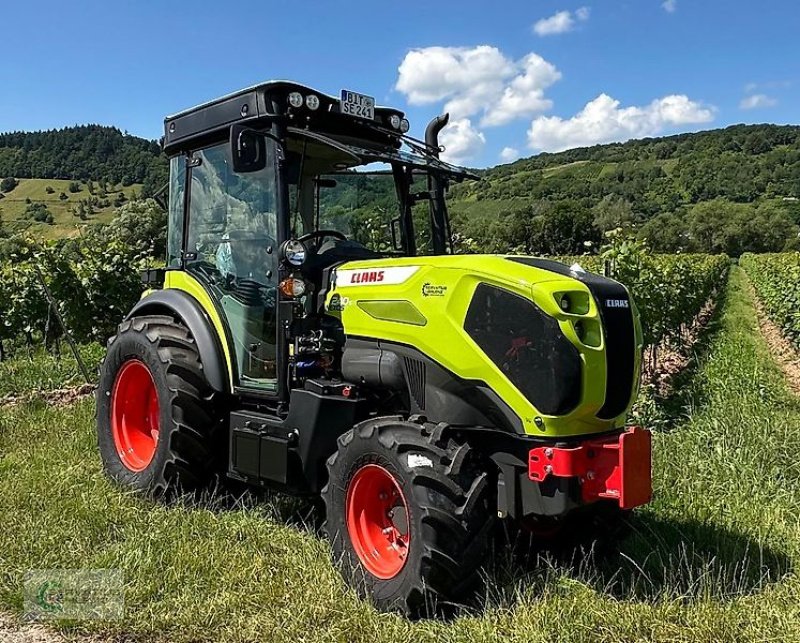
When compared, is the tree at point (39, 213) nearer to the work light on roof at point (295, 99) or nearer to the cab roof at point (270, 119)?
the cab roof at point (270, 119)

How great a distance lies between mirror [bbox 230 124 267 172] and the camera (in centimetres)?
405

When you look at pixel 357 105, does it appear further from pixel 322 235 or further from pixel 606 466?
pixel 606 466

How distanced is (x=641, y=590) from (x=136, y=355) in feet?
11.5

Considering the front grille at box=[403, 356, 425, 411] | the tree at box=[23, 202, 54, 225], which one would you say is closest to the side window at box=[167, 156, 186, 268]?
the front grille at box=[403, 356, 425, 411]

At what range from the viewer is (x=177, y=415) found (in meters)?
4.69

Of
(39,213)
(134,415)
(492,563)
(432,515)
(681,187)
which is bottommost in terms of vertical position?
(492,563)

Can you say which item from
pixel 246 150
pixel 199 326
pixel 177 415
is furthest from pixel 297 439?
pixel 246 150

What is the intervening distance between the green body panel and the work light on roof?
100cm

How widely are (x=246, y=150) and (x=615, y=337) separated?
218 cm

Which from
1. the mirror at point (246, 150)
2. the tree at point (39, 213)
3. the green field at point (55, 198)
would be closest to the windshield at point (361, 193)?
the mirror at point (246, 150)

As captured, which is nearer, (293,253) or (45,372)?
(293,253)

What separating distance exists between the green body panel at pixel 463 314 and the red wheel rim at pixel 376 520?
2.20 ft

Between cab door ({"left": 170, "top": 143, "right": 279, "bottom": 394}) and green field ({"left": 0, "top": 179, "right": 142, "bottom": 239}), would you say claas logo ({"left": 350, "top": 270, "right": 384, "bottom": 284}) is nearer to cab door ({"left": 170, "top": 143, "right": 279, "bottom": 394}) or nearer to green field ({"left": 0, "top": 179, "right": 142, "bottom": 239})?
cab door ({"left": 170, "top": 143, "right": 279, "bottom": 394})

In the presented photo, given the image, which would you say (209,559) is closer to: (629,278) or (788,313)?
(629,278)
